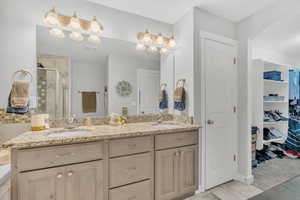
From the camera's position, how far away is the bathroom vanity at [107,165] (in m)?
1.10

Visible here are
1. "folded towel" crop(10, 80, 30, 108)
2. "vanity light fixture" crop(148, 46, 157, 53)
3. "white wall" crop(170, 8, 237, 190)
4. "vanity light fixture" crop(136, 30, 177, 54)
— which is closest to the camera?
"folded towel" crop(10, 80, 30, 108)

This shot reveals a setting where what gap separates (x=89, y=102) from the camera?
1798mm

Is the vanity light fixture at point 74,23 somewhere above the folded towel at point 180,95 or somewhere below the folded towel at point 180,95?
above

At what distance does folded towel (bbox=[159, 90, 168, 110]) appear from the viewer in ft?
7.20

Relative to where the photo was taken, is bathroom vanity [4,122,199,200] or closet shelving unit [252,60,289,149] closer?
bathroom vanity [4,122,199,200]

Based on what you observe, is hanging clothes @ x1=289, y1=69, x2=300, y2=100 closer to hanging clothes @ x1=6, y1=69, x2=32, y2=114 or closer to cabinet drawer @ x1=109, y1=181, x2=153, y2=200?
cabinet drawer @ x1=109, y1=181, x2=153, y2=200

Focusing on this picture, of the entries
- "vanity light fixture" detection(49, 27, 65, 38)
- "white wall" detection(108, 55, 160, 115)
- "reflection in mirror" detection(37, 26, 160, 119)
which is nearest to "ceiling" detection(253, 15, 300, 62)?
"reflection in mirror" detection(37, 26, 160, 119)

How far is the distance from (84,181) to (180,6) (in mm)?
2262

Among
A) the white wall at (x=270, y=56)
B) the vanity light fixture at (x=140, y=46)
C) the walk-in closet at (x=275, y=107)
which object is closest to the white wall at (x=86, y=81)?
the vanity light fixture at (x=140, y=46)

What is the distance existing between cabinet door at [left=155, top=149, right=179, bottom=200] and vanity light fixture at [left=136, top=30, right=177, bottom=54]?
4.73ft

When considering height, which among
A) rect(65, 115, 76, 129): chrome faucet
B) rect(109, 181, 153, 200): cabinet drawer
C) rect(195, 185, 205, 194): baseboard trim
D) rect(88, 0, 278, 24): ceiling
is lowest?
rect(195, 185, 205, 194): baseboard trim

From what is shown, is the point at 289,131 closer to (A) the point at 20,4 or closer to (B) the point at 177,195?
(B) the point at 177,195

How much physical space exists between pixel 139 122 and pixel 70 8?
5.41ft

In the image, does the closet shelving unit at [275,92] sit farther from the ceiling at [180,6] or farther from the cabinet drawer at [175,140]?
the cabinet drawer at [175,140]
